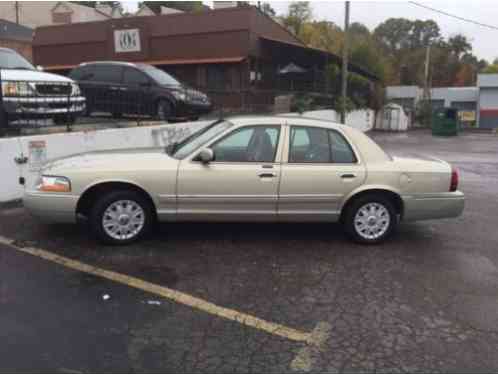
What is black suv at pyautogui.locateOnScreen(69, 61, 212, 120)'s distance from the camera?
12.3 m

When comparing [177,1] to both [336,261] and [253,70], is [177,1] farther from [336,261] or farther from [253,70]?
[336,261]

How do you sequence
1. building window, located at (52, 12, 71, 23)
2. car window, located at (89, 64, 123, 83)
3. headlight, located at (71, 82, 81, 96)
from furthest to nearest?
building window, located at (52, 12, 71, 23)
car window, located at (89, 64, 123, 83)
headlight, located at (71, 82, 81, 96)

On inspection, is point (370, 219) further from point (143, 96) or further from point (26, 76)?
point (143, 96)

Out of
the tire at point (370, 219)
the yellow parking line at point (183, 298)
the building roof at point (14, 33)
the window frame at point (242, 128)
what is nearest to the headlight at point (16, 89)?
the yellow parking line at point (183, 298)

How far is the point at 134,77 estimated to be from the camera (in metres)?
13.1

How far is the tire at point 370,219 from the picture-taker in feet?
18.4

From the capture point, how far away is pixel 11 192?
7.31 metres

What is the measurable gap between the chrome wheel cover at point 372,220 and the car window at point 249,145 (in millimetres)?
1237

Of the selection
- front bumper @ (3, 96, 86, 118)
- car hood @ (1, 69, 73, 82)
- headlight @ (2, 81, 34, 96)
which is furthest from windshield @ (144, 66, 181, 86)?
headlight @ (2, 81, 34, 96)

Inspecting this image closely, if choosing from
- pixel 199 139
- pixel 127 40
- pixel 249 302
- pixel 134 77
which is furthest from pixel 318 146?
pixel 127 40

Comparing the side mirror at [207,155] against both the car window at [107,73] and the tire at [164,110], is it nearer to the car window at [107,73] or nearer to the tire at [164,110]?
the tire at [164,110]

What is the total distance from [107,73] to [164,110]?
233 cm

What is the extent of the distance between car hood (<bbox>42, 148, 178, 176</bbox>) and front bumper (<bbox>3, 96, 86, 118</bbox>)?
125 inches

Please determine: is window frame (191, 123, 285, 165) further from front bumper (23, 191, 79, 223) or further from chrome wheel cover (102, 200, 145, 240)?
front bumper (23, 191, 79, 223)
